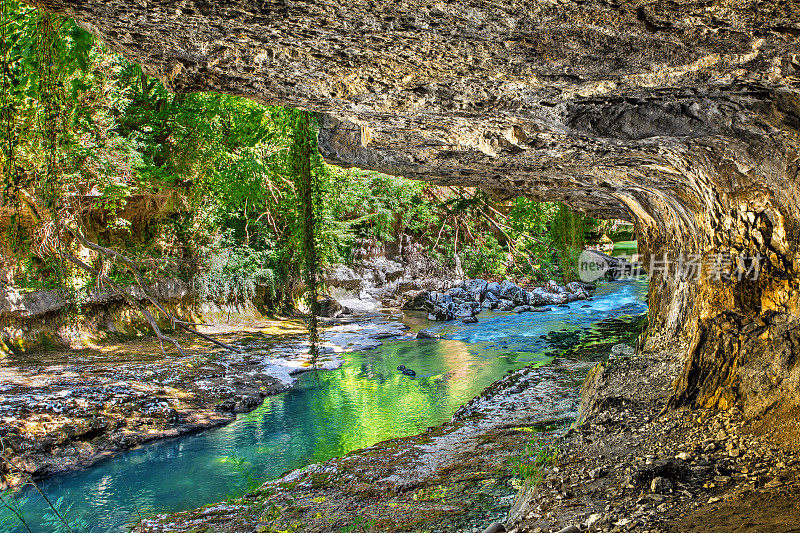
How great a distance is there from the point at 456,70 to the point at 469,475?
12.3ft

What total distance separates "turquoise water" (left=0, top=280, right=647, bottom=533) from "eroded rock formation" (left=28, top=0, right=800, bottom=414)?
3.97m

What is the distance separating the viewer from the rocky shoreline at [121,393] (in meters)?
7.01

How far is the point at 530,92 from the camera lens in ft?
12.3

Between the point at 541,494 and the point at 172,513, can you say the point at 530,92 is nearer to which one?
the point at 541,494

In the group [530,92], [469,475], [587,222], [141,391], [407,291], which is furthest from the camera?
[587,222]

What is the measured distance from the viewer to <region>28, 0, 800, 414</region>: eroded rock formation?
263 cm

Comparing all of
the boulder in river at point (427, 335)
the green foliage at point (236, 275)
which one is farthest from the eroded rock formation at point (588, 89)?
the green foliage at point (236, 275)

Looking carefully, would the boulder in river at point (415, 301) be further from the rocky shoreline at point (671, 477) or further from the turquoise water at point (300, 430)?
the rocky shoreline at point (671, 477)

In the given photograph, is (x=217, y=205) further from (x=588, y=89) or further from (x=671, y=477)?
(x=671, y=477)

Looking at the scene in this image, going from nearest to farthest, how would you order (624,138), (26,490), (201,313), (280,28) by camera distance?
(280,28) < (624,138) < (26,490) < (201,313)

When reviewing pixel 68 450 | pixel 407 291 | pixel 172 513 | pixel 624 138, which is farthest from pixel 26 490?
pixel 407 291

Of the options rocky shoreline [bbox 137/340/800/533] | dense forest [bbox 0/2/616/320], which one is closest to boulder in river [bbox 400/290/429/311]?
dense forest [bbox 0/2/616/320]

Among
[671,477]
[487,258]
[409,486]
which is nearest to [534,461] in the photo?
Result: [409,486]

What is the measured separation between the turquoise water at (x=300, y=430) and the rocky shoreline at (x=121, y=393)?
262 mm
